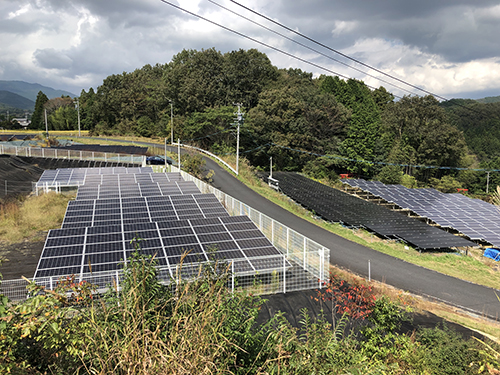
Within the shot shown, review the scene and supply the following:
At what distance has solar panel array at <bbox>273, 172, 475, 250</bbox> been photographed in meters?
20.0

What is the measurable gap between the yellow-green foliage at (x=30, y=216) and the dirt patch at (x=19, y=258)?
3.29 ft

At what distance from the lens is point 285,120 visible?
4291 cm

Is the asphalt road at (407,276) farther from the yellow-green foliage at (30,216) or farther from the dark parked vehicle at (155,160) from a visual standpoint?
the dark parked vehicle at (155,160)

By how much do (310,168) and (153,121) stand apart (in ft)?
124

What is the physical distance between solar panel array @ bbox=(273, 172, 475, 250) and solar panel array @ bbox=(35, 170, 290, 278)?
10524 mm

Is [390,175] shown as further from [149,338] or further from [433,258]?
[149,338]

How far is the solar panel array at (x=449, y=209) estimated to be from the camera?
943 inches

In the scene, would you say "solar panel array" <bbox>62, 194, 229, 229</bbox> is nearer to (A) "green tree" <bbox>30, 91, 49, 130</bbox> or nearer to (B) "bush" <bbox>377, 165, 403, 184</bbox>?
(B) "bush" <bbox>377, 165, 403, 184</bbox>

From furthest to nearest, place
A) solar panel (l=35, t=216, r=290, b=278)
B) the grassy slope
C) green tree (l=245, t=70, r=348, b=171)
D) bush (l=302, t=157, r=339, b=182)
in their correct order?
green tree (l=245, t=70, r=348, b=171)
bush (l=302, t=157, r=339, b=182)
the grassy slope
solar panel (l=35, t=216, r=290, b=278)

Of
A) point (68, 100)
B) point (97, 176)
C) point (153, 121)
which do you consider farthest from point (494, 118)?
point (68, 100)

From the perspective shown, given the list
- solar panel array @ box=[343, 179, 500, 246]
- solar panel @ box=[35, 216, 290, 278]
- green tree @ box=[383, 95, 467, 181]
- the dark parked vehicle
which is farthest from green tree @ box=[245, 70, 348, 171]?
solar panel @ box=[35, 216, 290, 278]

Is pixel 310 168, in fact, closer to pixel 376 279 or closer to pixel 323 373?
pixel 376 279

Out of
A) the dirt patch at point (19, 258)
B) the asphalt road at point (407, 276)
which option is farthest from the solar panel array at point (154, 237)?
the asphalt road at point (407, 276)

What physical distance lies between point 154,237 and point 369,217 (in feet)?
57.6
